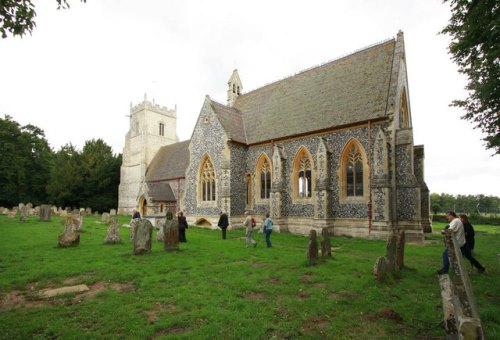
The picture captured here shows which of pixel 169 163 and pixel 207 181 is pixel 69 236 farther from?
pixel 169 163

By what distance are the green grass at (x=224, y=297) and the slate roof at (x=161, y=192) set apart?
1725 cm

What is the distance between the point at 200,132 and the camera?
2320 centimetres

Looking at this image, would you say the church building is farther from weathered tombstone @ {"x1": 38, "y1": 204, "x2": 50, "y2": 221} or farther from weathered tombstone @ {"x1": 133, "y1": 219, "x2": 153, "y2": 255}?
weathered tombstone @ {"x1": 38, "y1": 204, "x2": 50, "y2": 221}

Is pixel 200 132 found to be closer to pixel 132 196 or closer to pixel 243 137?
pixel 243 137

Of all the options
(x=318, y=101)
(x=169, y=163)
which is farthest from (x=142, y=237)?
(x=169, y=163)

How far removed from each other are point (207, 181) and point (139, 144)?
60.2ft

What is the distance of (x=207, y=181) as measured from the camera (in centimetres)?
2283

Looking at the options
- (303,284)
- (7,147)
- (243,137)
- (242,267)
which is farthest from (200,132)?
(7,147)

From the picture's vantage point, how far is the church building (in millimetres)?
15484

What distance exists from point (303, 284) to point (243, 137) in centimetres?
1598

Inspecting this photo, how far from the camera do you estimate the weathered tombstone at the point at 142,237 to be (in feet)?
33.8

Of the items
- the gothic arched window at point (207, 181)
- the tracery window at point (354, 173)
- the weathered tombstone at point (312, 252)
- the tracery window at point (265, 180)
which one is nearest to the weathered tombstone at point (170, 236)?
the weathered tombstone at point (312, 252)

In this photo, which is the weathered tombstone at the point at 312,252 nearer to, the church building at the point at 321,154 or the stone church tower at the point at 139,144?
the church building at the point at 321,154

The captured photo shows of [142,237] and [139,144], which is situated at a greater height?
[139,144]
